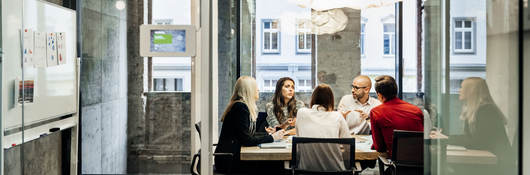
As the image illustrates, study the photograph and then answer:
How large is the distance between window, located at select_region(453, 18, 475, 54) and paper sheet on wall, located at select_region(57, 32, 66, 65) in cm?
275

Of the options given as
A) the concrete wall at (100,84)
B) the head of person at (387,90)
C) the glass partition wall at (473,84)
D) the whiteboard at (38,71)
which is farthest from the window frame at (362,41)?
the glass partition wall at (473,84)

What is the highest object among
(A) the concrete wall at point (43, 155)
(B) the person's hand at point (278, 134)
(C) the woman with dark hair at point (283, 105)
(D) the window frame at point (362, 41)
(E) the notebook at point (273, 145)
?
(D) the window frame at point (362, 41)

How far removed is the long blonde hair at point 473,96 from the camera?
106cm

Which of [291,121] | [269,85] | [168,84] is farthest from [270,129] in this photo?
[168,84]

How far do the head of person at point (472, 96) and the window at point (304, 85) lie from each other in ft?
9.01

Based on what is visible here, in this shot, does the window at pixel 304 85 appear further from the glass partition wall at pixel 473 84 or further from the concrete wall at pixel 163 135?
the glass partition wall at pixel 473 84

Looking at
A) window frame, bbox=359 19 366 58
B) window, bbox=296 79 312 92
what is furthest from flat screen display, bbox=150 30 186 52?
window frame, bbox=359 19 366 58

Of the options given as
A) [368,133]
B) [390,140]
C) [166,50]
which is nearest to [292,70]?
[368,133]

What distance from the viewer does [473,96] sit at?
109cm

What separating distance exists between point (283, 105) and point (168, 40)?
4.86 feet

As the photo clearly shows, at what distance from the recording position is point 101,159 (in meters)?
4.46

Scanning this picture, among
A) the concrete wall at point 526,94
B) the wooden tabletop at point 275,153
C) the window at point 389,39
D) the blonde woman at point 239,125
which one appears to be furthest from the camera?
the window at point 389,39

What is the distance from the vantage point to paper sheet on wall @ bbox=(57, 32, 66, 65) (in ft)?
10.00

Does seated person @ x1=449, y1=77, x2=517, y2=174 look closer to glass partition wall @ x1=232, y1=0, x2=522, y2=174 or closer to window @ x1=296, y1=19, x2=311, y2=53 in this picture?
glass partition wall @ x1=232, y1=0, x2=522, y2=174
